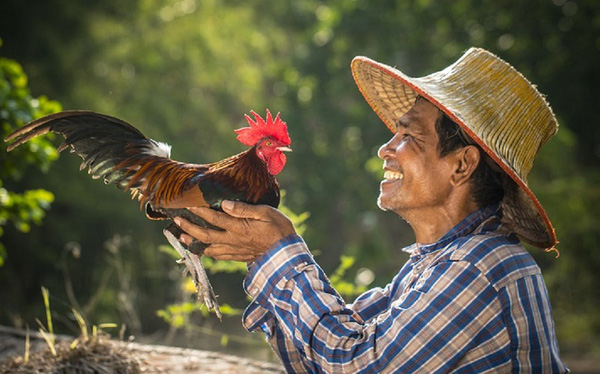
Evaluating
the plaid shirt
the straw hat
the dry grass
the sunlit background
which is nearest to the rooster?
the plaid shirt

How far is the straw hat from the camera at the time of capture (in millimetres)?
2172

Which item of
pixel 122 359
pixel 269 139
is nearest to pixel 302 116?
pixel 122 359

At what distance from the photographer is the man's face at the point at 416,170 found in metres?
2.32

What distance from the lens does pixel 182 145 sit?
40.0 ft

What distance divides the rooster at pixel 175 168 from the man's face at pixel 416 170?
54 cm

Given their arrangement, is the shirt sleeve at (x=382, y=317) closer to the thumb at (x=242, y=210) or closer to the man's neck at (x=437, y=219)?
the thumb at (x=242, y=210)

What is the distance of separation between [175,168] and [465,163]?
49.3 inches

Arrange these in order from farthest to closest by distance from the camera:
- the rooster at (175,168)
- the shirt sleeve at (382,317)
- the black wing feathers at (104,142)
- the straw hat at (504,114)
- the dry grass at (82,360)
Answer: the dry grass at (82,360)
the black wing feathers at (104,142)
the rooster at (175,168)
the straw hat at (504,114)
the shirt sleeve at (382,317)

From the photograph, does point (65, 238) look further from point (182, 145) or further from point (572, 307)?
point (572, 307)

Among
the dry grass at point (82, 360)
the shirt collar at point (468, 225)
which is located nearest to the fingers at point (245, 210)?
the shirt collar at point (468, 225)

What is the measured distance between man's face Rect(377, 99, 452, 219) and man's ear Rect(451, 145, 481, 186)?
0.03 meters

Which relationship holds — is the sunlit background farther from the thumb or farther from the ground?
the thumb

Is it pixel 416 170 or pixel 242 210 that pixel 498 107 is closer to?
pixel 416 170

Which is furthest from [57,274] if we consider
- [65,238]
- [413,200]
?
[413,200]
